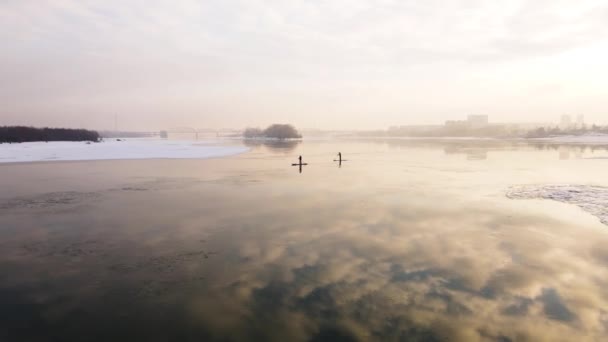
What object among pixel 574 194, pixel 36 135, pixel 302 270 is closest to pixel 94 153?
pixel 302 270

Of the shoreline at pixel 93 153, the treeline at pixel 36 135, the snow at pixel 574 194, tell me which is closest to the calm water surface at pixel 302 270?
the snow at pixel 574 194

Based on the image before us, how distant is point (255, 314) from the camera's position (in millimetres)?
6770

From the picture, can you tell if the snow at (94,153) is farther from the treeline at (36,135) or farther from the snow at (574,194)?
the snow at (574,194)

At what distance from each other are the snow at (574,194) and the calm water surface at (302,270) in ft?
3.16

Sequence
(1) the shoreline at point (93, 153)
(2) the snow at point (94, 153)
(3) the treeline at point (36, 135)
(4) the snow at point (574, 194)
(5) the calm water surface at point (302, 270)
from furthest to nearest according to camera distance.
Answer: (3) the treeline at point (36, 135) → (2) the snow at point (94, 153) → (1) the shoreline at point (93, 153) → (4) the snow at point (574, 194) → (5) the calm water surface at point (302, 270)

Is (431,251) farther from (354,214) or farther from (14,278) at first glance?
(14,278)

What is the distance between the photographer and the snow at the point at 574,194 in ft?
51.4

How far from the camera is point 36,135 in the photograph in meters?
93.3

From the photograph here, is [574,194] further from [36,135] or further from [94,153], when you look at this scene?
[36,135]

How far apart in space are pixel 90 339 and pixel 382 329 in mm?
5156

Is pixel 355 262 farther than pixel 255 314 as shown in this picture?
Yes

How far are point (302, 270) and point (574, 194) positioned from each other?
58.3 ft

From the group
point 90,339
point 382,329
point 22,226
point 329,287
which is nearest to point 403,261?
point 329,287

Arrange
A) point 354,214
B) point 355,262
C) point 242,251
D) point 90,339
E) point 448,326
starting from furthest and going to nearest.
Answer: point 354,214 < point 242,251 < point 355,262 < point 448,326 < point 90,339
